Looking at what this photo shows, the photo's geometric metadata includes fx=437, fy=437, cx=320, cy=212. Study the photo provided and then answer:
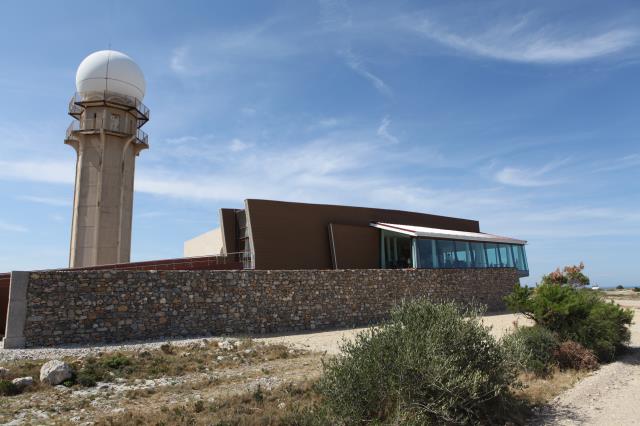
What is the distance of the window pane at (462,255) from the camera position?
23211 mm

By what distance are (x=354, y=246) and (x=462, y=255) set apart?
20.3 ft

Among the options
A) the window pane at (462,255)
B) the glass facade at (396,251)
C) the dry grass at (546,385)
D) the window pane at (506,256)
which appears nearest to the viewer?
the dry grass at (546,385)

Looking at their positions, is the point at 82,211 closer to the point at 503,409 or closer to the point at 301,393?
the point at 301,393

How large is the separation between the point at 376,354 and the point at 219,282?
32.9 feet

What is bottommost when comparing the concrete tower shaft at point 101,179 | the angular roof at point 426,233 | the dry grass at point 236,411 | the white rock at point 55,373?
the dry grass at point 236,411

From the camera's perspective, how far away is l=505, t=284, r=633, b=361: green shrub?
10.7 metres

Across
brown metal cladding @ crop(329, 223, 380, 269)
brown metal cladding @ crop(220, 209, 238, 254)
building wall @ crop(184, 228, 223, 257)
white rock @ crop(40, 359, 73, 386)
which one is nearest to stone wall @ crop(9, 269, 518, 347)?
brown metal cladding @ crop(329, 223, 380, 269)

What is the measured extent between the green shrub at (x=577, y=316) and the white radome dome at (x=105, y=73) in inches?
964

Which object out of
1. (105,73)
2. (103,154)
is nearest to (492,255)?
(103,154)

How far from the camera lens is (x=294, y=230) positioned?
20.4 m

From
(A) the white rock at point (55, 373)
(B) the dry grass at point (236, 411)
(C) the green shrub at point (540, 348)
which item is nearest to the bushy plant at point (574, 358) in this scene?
(C) the green shrub at point (540, 348)

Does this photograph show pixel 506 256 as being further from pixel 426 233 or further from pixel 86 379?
pixel 86 379

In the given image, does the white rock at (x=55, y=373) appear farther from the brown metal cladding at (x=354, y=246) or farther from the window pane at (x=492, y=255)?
the window pane at (x=492, y=255)

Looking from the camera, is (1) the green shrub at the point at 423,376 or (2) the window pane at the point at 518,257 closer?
(1) the green shrub at the point at 423,376
